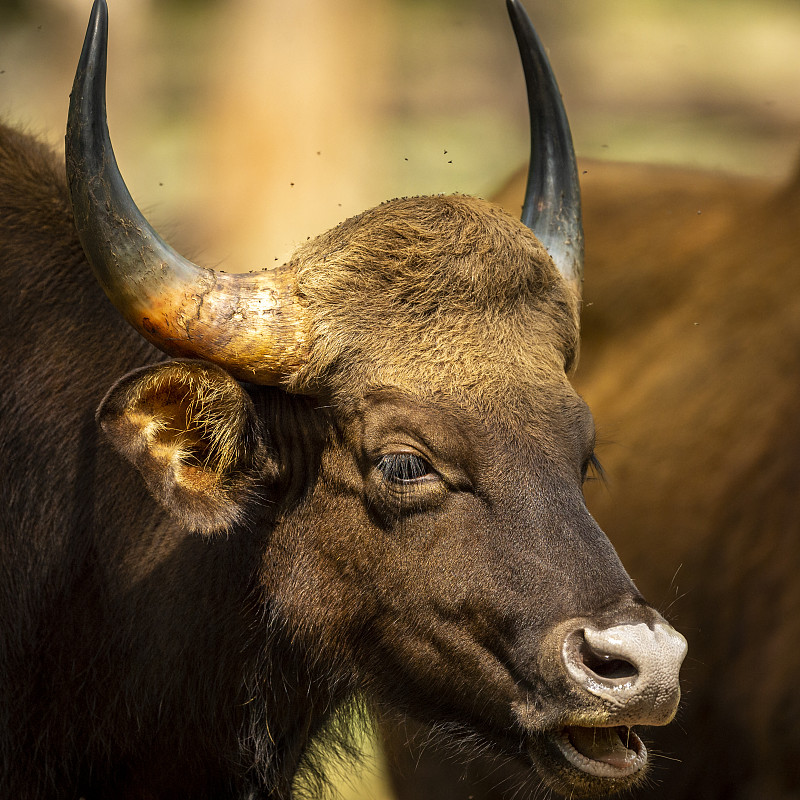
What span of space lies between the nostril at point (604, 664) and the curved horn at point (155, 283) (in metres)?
1.22

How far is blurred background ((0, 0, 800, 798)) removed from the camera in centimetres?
1611

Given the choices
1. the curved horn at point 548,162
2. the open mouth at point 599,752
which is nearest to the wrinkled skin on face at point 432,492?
the open mouth at point 599,752

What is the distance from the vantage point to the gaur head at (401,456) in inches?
116

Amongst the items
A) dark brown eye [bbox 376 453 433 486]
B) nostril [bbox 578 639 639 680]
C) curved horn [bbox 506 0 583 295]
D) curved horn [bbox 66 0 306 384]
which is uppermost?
curved horn [bbox 66 0 306 384]

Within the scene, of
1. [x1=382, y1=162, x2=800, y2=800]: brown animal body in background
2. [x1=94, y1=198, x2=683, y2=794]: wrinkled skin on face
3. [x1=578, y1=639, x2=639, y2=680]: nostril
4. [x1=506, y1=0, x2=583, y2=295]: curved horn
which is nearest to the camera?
[x1=578, y1=639, x2=639, y2=680]: nostril

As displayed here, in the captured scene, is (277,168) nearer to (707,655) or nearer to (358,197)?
(358,197)

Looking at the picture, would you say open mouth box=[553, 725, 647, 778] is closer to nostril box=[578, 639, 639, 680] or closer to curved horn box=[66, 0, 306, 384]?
nostril box=[578, 639, 639, 680]

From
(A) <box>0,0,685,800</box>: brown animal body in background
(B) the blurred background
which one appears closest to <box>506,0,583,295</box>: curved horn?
(A) <box>0,0,685,800</box>: brown animal body in background

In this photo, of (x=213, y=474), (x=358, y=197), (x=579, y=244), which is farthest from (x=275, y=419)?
(x=358, y=197)

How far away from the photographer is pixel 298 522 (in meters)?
3.36

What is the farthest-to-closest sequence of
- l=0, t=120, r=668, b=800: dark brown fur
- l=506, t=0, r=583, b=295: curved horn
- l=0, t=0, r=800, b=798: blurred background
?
l=0, t=0, r=800, b=798: blurred background → l=506, t=0, r=583, b=295: curved horn → l=0, t=120, r=668, b=800: dark brown fur

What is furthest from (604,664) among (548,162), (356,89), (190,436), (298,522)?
(356,89)

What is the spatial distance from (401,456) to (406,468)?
4 cm

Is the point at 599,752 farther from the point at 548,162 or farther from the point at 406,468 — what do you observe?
the point at 548,162
